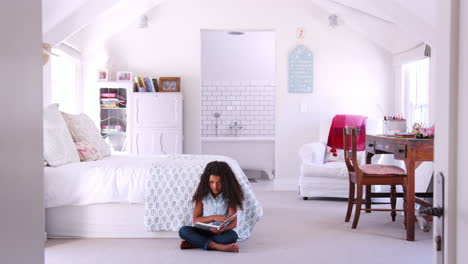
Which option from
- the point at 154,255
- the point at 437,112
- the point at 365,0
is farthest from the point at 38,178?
the point at 365,0

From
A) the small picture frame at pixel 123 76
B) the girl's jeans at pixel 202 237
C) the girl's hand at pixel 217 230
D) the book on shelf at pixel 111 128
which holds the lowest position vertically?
the girl's jeans at pixel 202 237

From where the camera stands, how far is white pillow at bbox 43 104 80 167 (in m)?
4.01

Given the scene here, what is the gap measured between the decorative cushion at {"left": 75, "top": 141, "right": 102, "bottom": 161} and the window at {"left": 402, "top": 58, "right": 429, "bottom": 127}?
3.66 metres

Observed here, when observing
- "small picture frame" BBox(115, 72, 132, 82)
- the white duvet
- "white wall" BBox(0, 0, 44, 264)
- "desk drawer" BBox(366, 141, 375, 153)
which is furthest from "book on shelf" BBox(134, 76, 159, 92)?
"white wall" BBox(0, 0, 44, 264)

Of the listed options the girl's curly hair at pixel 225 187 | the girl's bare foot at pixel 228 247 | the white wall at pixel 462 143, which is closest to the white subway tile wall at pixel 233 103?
the girl's curly hair at pixel 225 187

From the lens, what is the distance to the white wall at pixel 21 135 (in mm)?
861

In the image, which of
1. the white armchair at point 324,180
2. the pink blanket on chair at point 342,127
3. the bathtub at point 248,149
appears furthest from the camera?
the bathtub at point 248,149

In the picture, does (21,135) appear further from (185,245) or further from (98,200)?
(98,200)

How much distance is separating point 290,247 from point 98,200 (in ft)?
5.20

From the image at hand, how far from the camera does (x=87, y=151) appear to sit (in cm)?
450

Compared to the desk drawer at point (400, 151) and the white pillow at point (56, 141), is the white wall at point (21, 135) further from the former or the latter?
the desk drawer at point (400, 151)

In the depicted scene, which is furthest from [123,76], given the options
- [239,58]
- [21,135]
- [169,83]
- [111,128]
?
[21,135]

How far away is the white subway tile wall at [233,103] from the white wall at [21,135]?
7.66 meters

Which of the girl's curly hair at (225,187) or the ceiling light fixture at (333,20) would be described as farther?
the ceiling light fixture at (333,20)
